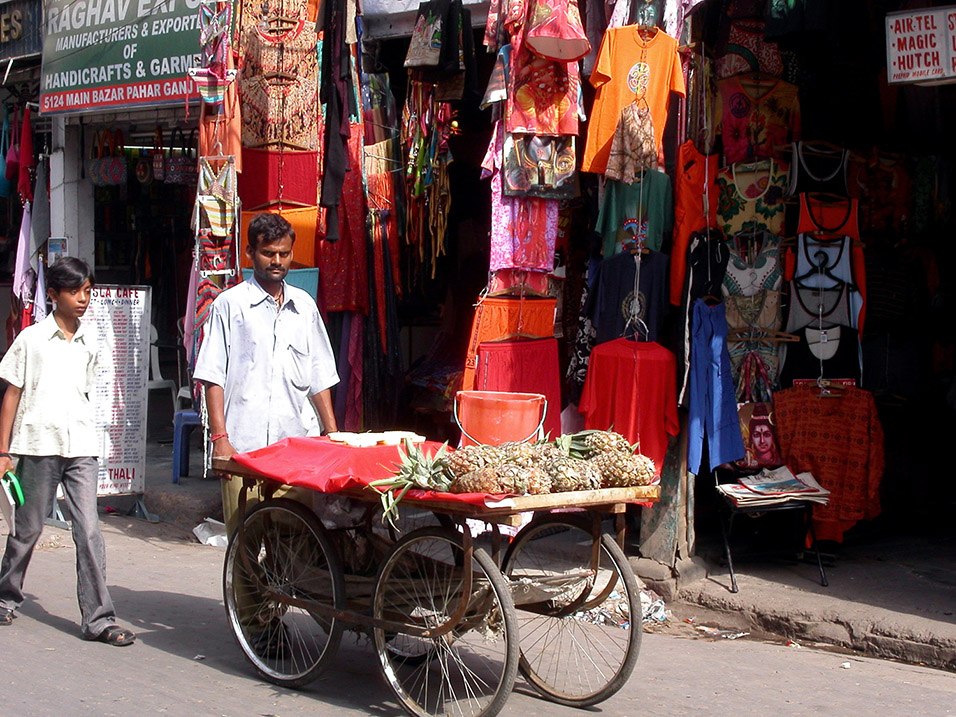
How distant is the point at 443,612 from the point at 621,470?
91cm

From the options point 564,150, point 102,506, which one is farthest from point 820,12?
point 102,506

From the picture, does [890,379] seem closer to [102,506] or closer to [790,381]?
[790,381]

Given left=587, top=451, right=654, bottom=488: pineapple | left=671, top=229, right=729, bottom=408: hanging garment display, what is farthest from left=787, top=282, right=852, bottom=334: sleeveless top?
left=587, top=451, right=654, bottom=488: pineapple

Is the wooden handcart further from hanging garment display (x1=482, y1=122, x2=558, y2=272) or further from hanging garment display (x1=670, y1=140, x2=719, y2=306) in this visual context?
hanging garment display (x1=482, y1=122, x2=558, y2=272)

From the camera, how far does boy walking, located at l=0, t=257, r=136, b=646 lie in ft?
17.4

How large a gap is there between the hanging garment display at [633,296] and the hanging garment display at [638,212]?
3.7 inches

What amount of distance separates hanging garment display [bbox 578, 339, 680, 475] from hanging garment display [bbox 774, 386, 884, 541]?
1.14 meters

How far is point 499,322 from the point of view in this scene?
7.07 m

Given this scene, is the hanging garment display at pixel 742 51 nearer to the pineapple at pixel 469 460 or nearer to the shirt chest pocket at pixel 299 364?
the shirt chest pocket at pixel 299 364

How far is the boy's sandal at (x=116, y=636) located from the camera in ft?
17.2

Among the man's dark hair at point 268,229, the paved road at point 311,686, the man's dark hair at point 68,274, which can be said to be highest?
the man's dark hair at point 268,229

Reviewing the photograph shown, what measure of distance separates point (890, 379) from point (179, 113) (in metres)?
6.58

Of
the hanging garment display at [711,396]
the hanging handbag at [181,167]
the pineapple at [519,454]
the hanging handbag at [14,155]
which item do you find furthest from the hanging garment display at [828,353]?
the hanging handbag at [14,155]

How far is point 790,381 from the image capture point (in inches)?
285
